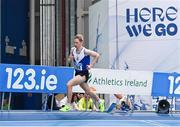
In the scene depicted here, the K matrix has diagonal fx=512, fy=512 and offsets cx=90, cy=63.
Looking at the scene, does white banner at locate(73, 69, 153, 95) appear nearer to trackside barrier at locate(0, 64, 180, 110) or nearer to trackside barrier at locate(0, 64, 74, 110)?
trackside barrier at locate(0, 64, 180, 110)

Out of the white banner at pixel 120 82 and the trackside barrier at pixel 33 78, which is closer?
the trackside barrier at pixel 33 78

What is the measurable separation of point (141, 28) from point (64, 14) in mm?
6277

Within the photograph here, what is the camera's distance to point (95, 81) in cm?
1301

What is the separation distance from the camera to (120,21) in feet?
54.9

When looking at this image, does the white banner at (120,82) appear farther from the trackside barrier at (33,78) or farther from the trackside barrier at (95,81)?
the trackside barrier at (33,78)

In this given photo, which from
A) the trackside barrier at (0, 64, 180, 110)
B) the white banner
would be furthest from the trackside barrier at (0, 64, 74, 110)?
the white banner

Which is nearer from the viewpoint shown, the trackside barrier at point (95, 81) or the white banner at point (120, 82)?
the trackside barrier at point (95, 81)

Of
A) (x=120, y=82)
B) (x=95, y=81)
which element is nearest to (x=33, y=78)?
(x=95, y=81)

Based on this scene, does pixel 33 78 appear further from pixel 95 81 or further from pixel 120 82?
pixel 120 82

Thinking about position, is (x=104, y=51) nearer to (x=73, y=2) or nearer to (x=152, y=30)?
(x=152, y=30)

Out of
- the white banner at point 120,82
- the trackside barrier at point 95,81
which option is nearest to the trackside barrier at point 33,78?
the trackside barrier at point 95,81

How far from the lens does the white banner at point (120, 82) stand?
513 inches

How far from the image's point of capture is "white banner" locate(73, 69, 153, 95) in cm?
1303

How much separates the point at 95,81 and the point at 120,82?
65 cm
